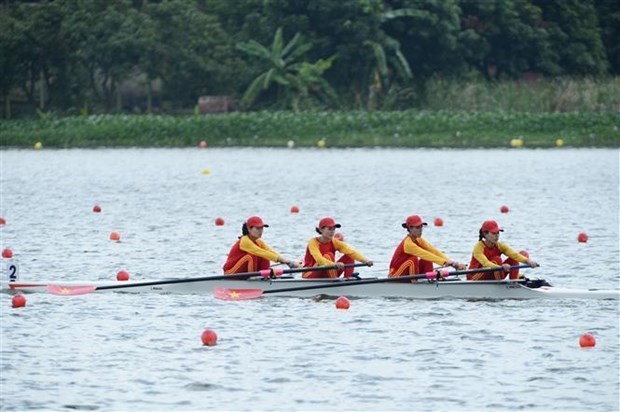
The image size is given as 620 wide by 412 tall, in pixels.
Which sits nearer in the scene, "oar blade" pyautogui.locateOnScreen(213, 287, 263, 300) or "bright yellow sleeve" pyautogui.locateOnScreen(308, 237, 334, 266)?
"bright yellow sleeve" pyautogui.locateOnScreen(308, 237, 334, 266)

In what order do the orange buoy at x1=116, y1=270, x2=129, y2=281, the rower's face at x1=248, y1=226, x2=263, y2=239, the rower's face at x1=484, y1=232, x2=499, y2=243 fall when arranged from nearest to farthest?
the rower's face at x1=484, y1=232, x2=499, y2=243, the rower's face at x1=248, y1=226, x2=263, y2=239, the orange buoy at x1=116, y1=270, x2=129, y2=281

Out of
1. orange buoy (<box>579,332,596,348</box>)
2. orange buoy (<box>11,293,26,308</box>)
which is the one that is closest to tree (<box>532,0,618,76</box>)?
orange buoy (<box>11,293,26,308</box>)

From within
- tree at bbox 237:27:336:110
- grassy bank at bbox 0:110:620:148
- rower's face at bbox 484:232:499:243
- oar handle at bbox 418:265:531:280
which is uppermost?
tree at bbox 237:27:336:110

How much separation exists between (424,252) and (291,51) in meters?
39.0

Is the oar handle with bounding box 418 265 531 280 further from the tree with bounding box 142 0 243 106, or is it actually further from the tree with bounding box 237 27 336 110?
the tree with bounding box 142 0 243 106

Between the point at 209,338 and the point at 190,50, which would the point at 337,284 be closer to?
the point at 209,338

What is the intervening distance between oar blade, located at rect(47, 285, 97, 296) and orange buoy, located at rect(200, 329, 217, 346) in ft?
12.2

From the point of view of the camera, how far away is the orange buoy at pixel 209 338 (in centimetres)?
1667

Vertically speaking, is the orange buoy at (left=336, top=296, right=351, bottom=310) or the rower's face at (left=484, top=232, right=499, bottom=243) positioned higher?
the rower's face at (left=484, top=232, right=499, bottom=243)

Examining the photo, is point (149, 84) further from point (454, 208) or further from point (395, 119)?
point (454, 208)

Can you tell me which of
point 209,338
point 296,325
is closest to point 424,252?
point 296,325

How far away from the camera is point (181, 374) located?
15266 millimetres

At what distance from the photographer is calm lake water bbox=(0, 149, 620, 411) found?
14.5 meters

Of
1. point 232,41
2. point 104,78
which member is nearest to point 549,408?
point 232,41
